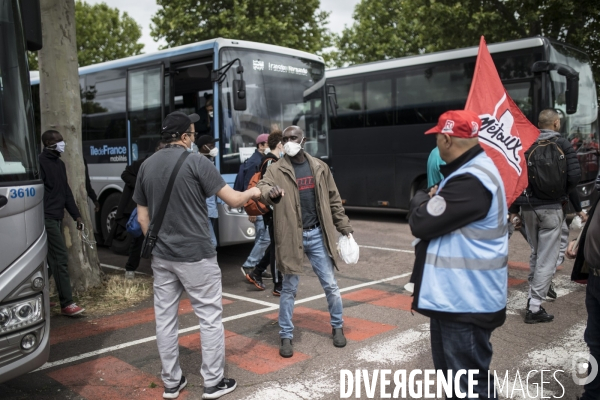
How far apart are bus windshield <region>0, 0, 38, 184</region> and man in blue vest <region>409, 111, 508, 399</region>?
2.49 meters

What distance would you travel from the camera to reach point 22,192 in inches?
144

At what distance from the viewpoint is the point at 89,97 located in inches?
453

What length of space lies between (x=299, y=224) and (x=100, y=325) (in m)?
2.50

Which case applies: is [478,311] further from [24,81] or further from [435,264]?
[24,81]

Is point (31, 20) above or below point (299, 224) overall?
above

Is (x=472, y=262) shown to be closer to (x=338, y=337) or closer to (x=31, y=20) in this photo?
(x=338, y=337)

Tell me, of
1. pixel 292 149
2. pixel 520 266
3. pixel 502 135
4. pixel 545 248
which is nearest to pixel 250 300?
pixel 292 149

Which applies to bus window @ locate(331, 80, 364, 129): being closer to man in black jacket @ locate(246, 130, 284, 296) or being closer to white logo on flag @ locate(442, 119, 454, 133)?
man in black jacket @ locate(246, 130, 284, 296)

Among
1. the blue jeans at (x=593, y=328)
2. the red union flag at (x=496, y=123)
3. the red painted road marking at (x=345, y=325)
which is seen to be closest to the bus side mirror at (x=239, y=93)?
the red painted road marking at (x=345, y=325)

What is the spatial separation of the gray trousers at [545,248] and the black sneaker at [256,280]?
3214 mm

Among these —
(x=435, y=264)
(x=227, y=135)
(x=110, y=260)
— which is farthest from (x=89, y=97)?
(x=435, y=264)

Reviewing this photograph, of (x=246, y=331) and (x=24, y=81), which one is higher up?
(x=24, y=81)

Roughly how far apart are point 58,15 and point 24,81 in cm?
326

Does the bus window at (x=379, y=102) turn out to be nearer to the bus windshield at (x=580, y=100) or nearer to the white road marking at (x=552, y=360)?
the bus windshield at (x=580, y=100)
